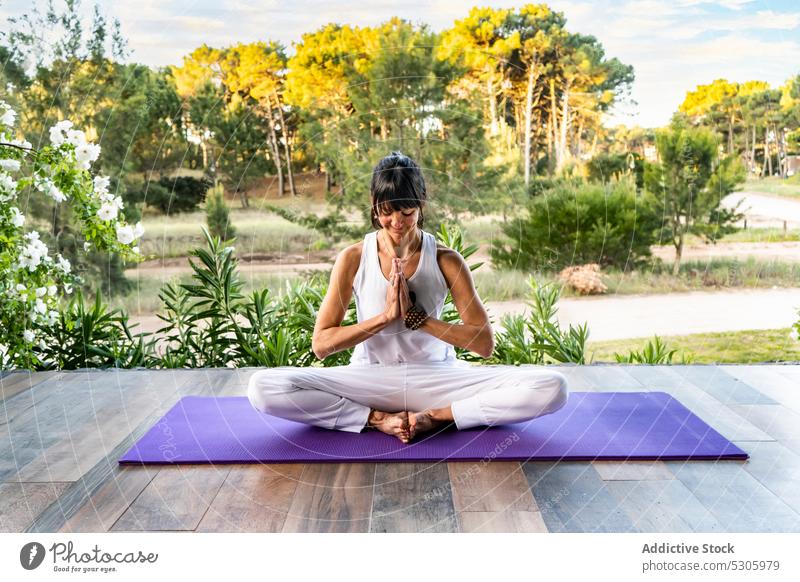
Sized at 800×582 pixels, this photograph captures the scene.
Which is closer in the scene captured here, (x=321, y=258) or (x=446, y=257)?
(x=446, y=257)

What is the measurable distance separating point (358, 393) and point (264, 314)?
1.62 m

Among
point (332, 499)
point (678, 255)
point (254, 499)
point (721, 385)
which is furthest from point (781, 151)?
point (254, 499)

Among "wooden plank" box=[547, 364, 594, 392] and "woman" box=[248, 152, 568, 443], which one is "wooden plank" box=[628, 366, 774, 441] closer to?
"wooden plank" box=[547, 364, 594, 392]

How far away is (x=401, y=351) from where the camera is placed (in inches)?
109

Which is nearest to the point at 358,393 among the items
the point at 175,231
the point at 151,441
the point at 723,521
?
the point at 151,441

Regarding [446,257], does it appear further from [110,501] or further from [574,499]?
[110,501]

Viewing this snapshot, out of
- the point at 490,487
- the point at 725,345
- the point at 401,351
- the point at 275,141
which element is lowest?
the point at 725,345

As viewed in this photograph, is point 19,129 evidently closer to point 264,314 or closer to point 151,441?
point 264,314

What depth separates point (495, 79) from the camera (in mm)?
4359

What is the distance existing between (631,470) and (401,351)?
871mm

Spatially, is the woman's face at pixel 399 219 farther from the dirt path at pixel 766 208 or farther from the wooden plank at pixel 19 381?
the dirt path at pixel 766 208

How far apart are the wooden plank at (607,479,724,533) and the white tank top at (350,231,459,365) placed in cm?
82

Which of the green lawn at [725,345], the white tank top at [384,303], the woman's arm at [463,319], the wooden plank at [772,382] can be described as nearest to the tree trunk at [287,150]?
the white tank top at [384,303]

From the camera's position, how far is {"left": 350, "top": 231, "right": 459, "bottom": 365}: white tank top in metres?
2.74
